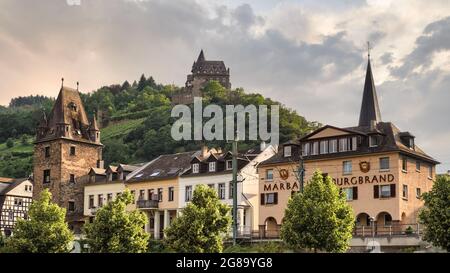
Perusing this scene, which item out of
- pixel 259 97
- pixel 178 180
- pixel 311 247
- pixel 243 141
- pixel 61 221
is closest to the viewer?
pixel 311 247

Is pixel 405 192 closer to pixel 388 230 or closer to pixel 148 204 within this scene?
pixel 388 230

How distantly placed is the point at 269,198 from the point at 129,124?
9278cm

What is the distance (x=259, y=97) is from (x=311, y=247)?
79.4 meters

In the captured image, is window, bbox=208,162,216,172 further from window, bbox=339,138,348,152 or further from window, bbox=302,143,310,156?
window, bbox=339,138,348,152

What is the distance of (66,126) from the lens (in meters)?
77.4

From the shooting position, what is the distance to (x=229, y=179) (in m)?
63.4

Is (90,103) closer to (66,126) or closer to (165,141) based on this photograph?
(165,141)

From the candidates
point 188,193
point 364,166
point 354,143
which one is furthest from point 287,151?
point 188,193

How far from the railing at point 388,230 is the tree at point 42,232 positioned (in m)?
19.4

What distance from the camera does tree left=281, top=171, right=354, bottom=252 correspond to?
40812 mm

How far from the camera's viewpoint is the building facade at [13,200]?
88.2 metres

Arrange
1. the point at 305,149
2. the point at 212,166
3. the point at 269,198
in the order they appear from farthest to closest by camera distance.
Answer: the point at 212,166 → the point at 269,198 → the point at 305,149
